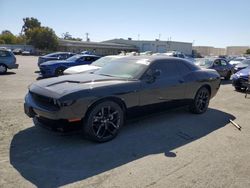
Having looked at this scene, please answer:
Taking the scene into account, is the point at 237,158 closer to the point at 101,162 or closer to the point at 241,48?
the point at 101,162

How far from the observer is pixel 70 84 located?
16.6 feet

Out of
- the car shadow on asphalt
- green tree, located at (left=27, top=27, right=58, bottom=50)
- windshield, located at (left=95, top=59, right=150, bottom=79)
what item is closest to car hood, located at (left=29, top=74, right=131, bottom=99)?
windshield, located at (left=95, top=59, right=150, bottom=79)

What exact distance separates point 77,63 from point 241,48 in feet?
373

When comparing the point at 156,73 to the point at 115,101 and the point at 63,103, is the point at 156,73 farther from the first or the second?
the point at 63,103

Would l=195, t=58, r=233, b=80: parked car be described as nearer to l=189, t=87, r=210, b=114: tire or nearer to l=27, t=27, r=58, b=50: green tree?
l=189, t=87, r=210, b=114: tire

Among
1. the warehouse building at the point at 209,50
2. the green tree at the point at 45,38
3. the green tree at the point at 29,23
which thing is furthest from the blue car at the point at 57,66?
the warehouse building at the point at 209,50

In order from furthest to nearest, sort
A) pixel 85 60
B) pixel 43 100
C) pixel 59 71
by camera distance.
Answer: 1. pixel 85 60
2. pixel 59 71
3. pixel 43 100

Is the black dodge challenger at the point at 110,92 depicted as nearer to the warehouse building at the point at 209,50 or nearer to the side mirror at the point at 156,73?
the side mirror at the point at 156,73

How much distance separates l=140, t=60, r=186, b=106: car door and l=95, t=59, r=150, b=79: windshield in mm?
165

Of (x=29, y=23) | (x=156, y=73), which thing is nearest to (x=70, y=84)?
(x=156, y=73)

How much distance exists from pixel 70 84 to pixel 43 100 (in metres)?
0.56

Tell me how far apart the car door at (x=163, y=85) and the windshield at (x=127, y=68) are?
0.17 metres

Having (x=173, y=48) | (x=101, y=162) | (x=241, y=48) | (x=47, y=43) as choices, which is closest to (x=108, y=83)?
(x=101, y=162)

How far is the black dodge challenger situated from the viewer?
15.3ft
